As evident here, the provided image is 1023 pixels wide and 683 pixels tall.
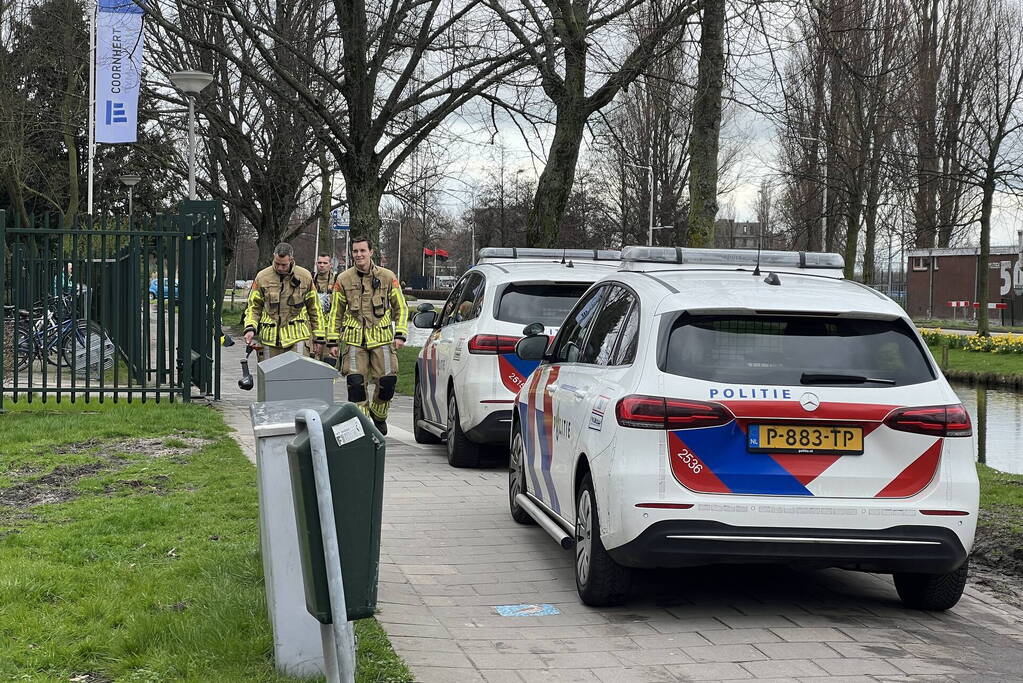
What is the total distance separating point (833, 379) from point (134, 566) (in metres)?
3.53

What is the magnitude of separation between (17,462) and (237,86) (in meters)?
27.6

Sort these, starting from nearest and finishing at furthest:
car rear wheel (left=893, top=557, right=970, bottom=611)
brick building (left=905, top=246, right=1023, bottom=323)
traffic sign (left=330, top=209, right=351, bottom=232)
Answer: car rear wheel (left=893, top=557, right=970, bottom=611) → traffic sign (left=330, top=209, right=351, bottom=232) → brick building (left=905, top=246, right=1023, bottom=323)

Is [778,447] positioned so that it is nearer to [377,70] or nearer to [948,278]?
[377,70]

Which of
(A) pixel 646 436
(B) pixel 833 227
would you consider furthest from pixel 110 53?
(A) pixel 646 436

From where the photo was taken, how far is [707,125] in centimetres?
1689

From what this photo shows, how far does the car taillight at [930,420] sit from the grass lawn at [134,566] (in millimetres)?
2395

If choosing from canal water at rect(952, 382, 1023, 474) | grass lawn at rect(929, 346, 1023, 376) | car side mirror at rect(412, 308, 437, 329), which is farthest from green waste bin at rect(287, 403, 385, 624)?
grass lawn at rect(929, 346, 1023, 376)

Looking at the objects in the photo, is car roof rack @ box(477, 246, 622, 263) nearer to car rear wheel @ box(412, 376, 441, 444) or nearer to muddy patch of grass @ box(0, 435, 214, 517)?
car rear wheel @ box(412, 376, 441, 444)

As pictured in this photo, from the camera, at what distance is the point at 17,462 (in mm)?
10594

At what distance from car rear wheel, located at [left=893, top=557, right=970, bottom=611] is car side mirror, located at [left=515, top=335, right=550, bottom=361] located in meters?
2.50

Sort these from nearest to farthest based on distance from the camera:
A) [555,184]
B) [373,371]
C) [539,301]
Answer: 1. [539,301]
2. [373,371]
3. [555,184]

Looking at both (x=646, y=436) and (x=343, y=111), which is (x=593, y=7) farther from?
(x=646, y=436)

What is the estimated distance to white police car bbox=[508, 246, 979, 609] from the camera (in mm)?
5812

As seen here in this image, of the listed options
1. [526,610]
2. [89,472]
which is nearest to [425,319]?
[89,472]
